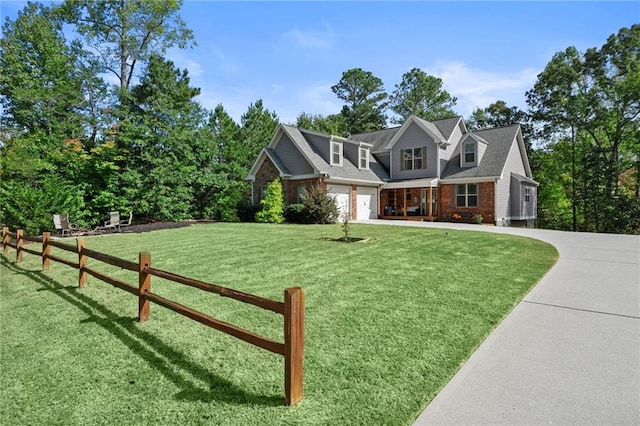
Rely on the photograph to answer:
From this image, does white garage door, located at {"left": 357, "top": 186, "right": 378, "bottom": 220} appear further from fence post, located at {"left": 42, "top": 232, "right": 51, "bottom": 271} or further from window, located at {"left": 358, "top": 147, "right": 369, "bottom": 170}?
fence post, located at {"left": 42, "top": 232, "right": 51, "bottom": 271}

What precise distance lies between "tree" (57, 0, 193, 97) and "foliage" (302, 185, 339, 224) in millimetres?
15117

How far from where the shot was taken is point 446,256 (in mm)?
8516

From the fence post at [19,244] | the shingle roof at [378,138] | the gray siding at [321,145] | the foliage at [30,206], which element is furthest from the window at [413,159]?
the fence post at [19,244]

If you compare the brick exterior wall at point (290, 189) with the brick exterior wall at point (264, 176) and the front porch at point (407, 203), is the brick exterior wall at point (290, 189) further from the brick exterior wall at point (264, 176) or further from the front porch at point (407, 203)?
the front porch at point (407, 203)

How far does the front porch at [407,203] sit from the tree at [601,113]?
13.3m

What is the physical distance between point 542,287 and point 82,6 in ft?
101

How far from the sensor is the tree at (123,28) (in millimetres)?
22938

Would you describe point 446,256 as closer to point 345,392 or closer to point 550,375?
point 550,375

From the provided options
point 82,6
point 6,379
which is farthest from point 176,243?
point 82,6

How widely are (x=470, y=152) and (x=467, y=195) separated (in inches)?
117

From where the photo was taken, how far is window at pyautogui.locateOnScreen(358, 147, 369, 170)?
23.5 metres

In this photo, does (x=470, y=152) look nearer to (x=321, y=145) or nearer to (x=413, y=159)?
(x=413, y=159)

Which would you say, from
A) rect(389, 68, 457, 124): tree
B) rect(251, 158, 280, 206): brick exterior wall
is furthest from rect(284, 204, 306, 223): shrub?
rect(389, 68, 457, 124): tree

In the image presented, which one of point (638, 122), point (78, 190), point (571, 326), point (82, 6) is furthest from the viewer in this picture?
point (638, 122)
